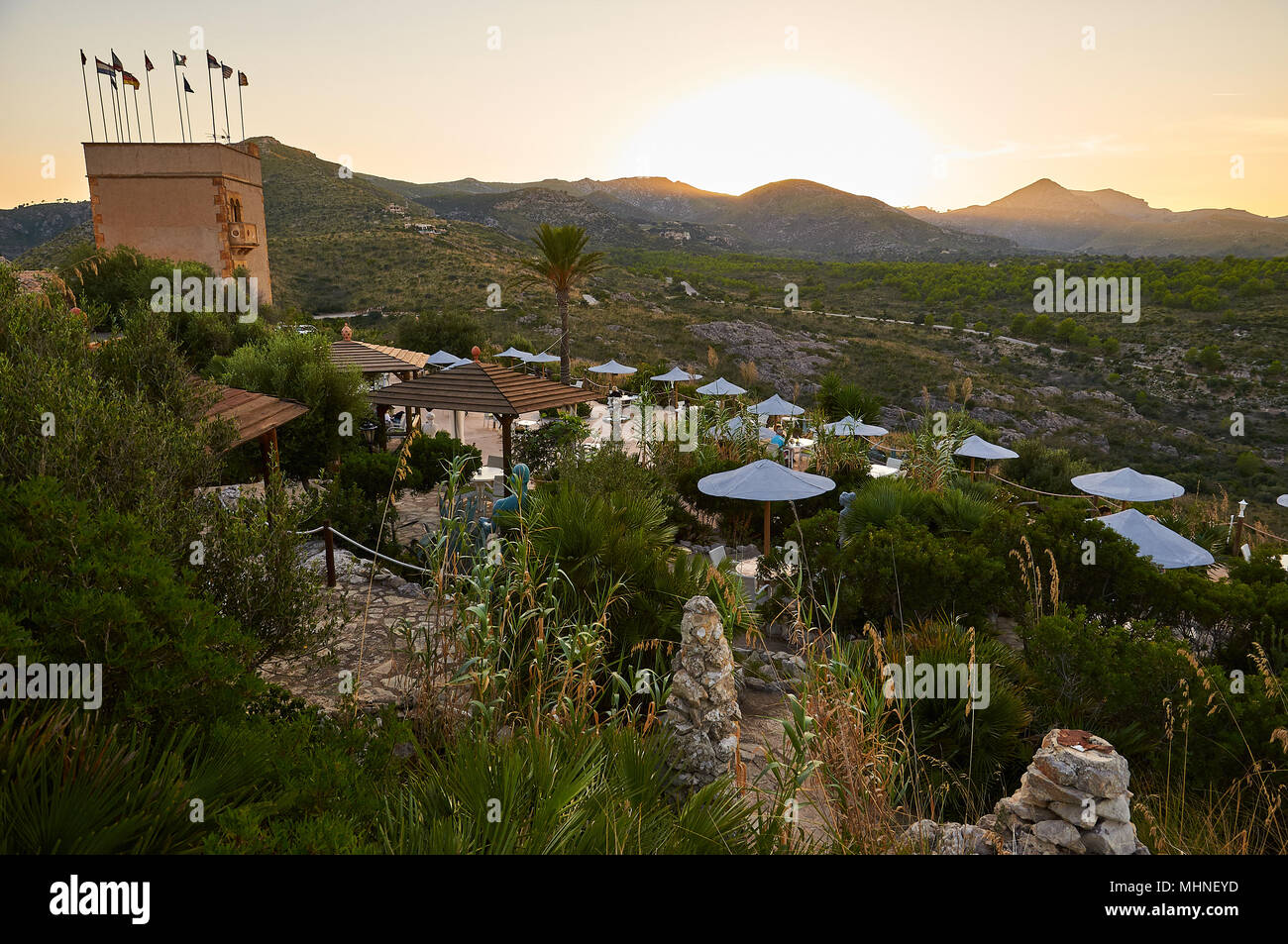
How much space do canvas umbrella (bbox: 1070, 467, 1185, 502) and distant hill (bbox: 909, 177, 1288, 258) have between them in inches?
3676

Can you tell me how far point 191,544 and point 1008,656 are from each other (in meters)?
5.35

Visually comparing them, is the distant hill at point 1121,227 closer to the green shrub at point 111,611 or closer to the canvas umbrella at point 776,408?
the canvas umbrella at point 776,408

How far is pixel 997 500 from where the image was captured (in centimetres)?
939

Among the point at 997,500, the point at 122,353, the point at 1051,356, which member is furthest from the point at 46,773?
the point at 1051,356

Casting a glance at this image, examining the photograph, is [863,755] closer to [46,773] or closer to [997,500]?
[46,773]

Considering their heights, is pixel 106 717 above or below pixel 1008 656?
above

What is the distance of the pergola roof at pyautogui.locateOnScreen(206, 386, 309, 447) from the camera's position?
6258 millimetres

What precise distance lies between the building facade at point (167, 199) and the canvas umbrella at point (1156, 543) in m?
28.7

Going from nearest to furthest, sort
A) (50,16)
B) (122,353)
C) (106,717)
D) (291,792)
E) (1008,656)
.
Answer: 1. (291,792)
2. (106,717)
3. (122,353)
4. (1008,656)
5. (50,16)

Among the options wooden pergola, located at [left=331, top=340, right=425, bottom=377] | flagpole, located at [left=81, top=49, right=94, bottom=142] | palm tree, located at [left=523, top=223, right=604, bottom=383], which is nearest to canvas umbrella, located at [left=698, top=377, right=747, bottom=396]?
palm tree, located at [left=523, top=223, right=604, bottom=383]

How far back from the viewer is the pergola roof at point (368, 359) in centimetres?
1234

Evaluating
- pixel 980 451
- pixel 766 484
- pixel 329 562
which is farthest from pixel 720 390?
pixel 329 562

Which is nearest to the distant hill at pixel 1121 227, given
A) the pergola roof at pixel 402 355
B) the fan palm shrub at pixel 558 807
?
the pergola roof at pixel 402 355

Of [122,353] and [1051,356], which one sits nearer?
[122,353]
